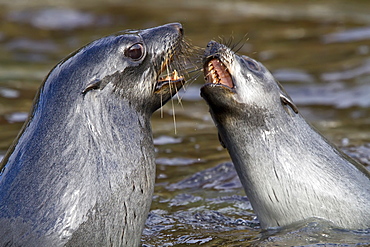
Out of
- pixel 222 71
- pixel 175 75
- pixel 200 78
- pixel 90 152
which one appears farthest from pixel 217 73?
pixel 200 78

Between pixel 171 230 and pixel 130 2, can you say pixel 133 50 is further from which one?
pixel 130 2

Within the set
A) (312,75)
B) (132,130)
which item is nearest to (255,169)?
(132,130)

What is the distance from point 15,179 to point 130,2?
1215cm

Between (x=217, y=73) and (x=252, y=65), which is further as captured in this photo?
(x=252, y=65)

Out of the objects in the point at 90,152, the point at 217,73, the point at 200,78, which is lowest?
the point at 200,78

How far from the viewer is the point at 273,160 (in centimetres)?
543

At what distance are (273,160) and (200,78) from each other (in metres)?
6.60

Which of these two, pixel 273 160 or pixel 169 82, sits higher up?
pixel 169 82

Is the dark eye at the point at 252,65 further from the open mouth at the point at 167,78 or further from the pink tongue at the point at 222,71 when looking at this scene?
the open mouth at the point at 167,78

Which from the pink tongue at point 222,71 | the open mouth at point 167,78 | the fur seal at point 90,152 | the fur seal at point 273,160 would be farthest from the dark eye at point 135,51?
the pink tongue at point 222,71

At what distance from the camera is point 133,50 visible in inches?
194

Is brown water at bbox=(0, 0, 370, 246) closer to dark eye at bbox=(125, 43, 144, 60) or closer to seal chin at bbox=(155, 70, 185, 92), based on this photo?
seal chin at bbox=(155, 70, 185, 92)

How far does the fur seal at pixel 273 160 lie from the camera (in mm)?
5355

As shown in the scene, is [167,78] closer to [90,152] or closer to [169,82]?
[169,82]
